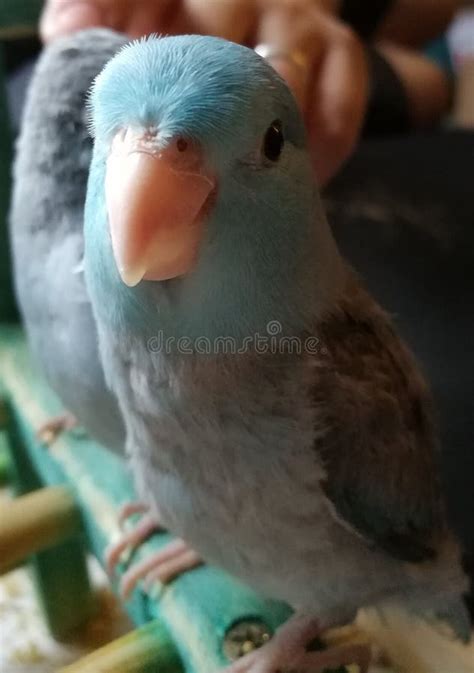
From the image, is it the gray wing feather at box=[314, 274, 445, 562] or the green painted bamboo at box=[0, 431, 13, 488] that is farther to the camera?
the green painted bamboo at box=[0, 431, 13, 488]

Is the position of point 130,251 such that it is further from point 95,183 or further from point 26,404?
point 26,404

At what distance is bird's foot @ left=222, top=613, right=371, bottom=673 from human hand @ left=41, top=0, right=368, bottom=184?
28cm

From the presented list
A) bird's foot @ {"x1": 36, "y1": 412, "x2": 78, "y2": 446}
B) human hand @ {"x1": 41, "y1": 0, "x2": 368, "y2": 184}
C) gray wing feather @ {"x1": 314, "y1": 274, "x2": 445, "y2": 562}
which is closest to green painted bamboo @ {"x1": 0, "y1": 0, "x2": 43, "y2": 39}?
human hand @ {"x1": 41, "y1": 0, "x2": 368, "y2": 184}

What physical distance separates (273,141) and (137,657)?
0.29 m

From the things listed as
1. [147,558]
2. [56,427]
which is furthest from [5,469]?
[147,558]

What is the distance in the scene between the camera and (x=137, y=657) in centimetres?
44

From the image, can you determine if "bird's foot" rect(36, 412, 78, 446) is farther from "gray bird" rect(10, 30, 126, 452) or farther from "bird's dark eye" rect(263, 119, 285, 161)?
"bird's dark eye" rect(263, 119, 285, 161)

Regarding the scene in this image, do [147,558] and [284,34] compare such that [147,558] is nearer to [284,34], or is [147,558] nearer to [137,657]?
[137,657]

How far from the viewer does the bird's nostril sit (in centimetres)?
26

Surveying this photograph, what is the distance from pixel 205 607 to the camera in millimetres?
451

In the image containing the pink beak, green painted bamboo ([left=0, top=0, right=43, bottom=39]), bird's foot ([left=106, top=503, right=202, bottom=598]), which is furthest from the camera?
green painted bamboo ([left=0, top=0, right=43, bottom=39])

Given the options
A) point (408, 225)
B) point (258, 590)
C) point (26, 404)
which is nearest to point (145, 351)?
point (258, 590)

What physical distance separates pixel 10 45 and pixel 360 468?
1.98 feet

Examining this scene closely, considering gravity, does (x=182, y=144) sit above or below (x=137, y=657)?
above
